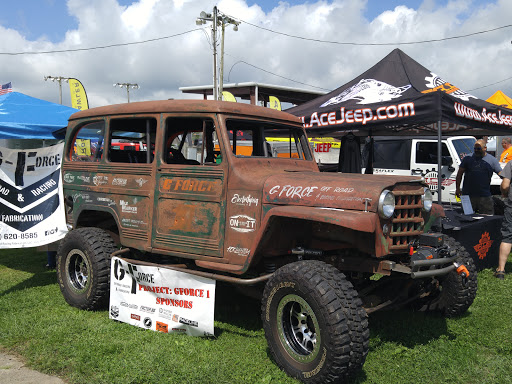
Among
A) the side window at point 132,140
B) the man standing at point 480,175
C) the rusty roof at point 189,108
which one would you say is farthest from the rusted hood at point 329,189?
the man standing at point 480,175

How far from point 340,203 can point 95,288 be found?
2.77 meters

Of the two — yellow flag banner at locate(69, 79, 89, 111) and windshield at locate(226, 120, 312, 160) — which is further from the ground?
yellow flag banner at locate(69, 79, 89, 111)

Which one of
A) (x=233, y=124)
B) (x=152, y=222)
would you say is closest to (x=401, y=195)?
(x=233, y=124)

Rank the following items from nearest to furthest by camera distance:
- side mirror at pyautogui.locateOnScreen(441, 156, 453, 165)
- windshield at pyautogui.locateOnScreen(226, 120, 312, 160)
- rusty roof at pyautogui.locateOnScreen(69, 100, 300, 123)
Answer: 1. rusty roof at pyautogui.locateOnScreen(69, 100, 300, 123)
2. windshield at pyautogui.locateOnScreen(226, 120, 312, 160)
3. side mirror at pyautogui.locateOnScreen(441, 156, 453, 165)

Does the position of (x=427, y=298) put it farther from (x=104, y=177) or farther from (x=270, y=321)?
(x=104, y=177)

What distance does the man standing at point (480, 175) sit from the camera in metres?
7.10

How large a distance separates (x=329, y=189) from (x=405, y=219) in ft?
2.03

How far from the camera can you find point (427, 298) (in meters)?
4.28

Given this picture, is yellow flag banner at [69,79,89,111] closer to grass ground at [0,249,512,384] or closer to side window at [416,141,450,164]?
side window at [416,141,450,164]

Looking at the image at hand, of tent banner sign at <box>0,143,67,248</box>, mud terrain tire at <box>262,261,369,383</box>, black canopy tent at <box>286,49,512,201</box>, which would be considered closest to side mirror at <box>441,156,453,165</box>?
black canopy tent at <box>286,49,512,201</box>

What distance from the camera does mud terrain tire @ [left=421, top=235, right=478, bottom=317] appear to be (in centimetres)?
420

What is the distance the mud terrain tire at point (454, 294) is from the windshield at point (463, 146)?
7109 mm

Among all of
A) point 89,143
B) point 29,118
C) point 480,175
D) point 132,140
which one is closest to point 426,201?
point 132,140

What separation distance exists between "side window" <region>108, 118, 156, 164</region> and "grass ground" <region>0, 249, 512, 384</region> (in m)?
1.67
